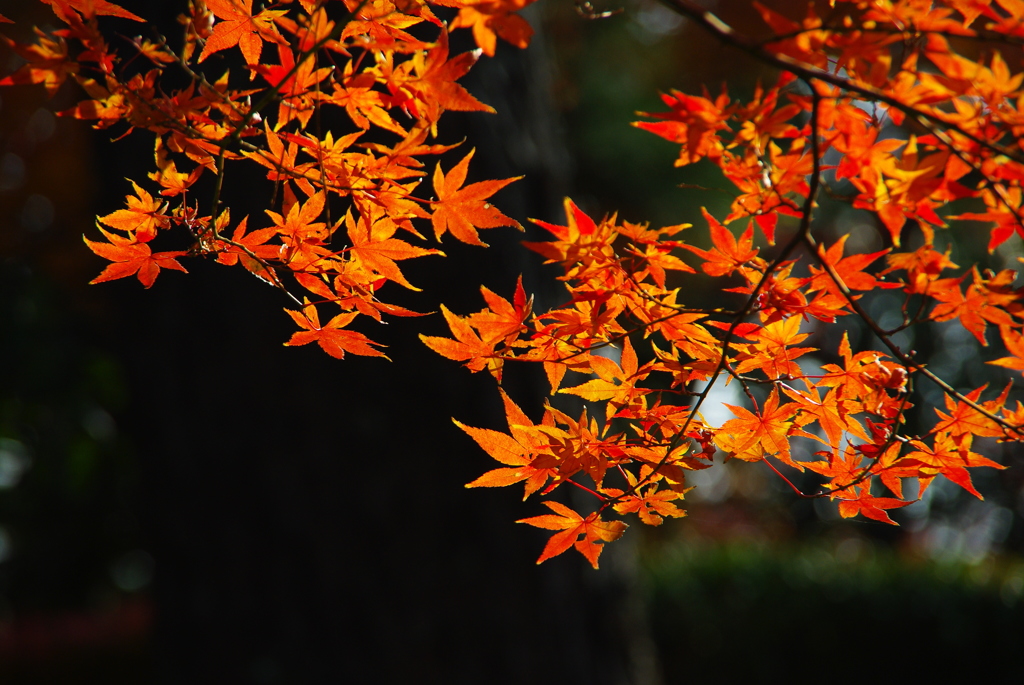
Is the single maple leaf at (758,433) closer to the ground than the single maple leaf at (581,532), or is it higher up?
higher up

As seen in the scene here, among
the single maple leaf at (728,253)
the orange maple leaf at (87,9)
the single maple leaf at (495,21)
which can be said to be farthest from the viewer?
the single maple leaf at (728,253)

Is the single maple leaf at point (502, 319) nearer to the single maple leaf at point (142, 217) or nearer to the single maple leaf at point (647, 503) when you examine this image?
the single maple leaf at point (647, 503)

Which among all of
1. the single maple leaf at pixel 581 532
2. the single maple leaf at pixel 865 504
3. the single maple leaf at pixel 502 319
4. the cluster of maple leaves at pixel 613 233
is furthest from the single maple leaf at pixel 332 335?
the single maple leaf at pixel 865 504

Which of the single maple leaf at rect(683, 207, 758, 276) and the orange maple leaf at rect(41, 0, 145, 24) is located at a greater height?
the orange maple leaf at rect(41, 0, 145, 24)

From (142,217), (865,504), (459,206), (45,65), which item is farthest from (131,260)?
(865,504)

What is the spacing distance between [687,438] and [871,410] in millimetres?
190

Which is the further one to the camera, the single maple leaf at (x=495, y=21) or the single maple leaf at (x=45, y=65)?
the single maple leaf at (x=45, y=65)

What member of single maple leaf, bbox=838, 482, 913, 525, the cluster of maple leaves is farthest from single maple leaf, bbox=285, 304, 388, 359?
single maple leaf, bbox=838, 482, 913, 525

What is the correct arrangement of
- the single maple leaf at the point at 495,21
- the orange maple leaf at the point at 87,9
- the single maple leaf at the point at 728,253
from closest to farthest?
the single maple leaf at the point at 495,21, the orange maple leaf at the point at 87,9, the single maple leaf at the point at 728,253

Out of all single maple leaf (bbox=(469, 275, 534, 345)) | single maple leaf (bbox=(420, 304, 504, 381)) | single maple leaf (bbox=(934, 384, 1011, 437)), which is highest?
single maple leaf (bbox=(469, 275, 534, 345))

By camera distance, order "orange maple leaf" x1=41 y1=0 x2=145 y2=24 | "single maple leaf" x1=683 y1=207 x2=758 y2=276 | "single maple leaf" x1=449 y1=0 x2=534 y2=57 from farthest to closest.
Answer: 1. "single maple leaf" x1=683 y1=207 x2=758 y2=276
2. "orange maple leaf" x1=41 y1=0 x2=145 y2=24
3. "single maple leaf" x1=449 y1=0 x2=534 y2=57

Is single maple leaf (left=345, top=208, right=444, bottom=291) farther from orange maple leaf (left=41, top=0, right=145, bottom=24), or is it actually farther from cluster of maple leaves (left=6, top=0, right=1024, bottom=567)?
orange maple leaf (left=41, top=0, right=145, bottom=24)

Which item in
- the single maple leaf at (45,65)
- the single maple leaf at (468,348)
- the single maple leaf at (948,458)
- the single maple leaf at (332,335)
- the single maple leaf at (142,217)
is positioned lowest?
the single maple leaf at (948,458)

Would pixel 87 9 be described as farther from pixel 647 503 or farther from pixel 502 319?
pixel 647 503
